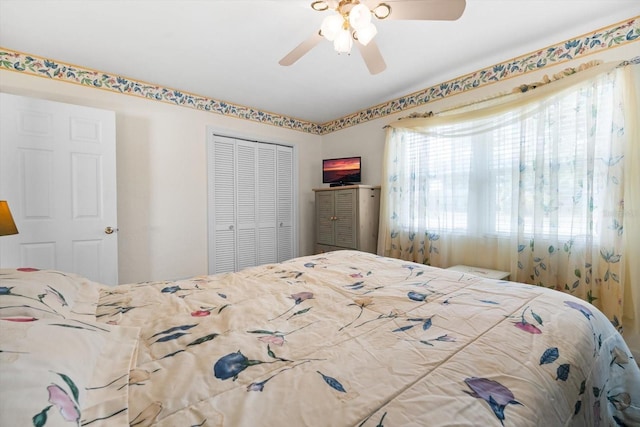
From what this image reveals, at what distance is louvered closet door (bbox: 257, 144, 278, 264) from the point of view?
12.7 feet

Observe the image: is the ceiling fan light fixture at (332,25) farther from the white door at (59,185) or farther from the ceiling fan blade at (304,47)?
the white door at (59,185)

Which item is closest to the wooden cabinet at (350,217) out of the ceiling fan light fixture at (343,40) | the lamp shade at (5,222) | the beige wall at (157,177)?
the beige wall at (157,177)

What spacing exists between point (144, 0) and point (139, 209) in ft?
6.42

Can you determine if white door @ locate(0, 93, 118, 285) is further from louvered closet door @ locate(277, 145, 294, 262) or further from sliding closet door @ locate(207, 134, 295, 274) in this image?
louvered closet door @ locate(277, 145, 294, 262)

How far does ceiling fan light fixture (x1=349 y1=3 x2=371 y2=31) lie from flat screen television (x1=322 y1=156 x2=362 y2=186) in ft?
7.58

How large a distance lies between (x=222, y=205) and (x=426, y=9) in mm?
2958

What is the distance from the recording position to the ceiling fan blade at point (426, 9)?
4.47 ft

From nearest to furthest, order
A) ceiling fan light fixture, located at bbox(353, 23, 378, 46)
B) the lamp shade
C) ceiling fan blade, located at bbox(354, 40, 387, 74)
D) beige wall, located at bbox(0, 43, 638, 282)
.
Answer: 1. ceiling fan light fixture, located at bbox(353, 23, 378, 46)
2. the lamp shade
3. ceiling fan blade, located at bbox(354, 40, 387, 74)
4. beige wall, located at bbox(0, 43, 638, 282)

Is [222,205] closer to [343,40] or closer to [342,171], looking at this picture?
[342,171]

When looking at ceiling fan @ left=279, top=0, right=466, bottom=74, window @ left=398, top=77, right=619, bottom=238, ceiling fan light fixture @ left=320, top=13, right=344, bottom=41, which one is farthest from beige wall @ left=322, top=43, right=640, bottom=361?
ceiling fan light fixture @ left=320, top=13, right=344, bottom=41

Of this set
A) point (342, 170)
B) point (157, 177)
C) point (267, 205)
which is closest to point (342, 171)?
point (342, 170)

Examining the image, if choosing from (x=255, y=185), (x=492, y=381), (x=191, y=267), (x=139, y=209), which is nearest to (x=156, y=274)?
(x=191, y=267)

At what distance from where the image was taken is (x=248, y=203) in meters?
3.78

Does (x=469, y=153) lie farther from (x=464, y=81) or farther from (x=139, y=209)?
(x=139, y=209)
